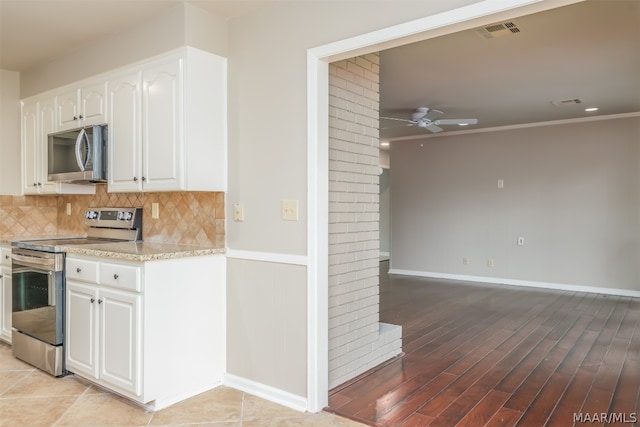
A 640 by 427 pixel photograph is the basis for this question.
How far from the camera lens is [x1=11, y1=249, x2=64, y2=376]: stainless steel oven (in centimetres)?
305

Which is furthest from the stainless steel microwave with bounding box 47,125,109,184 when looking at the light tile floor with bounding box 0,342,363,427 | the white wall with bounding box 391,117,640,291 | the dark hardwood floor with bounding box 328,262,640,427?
the white wall with bounding box 391,117,640,291

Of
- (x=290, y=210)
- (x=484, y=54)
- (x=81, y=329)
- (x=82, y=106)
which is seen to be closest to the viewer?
(x=290, y=210)

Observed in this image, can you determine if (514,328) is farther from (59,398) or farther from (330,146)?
(59,398)

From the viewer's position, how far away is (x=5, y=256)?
3.65 meters

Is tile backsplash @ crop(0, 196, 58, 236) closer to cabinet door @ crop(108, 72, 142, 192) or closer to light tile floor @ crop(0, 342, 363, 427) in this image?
cabinet door @ crop(108, 72, 142, 192)

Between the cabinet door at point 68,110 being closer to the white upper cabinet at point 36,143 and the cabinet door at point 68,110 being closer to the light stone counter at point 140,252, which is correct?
the white upper cabinet at point 36,143

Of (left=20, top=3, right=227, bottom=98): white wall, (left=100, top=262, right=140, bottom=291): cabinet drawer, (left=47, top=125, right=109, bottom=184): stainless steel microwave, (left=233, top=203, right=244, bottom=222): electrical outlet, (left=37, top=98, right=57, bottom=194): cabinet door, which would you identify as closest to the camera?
(left=100, top=262, right=140, bottom=291): cabinet drawer

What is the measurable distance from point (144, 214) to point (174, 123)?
106 cm

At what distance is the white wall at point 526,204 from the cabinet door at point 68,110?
576 centimetres

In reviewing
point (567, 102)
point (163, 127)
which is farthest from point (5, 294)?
point (567, 102)

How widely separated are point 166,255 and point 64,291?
100 centimetres

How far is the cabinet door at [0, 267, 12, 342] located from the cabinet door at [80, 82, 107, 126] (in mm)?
1426

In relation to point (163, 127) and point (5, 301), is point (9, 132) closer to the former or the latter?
point (5, 301)

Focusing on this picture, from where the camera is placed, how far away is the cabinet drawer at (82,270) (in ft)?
9.29
